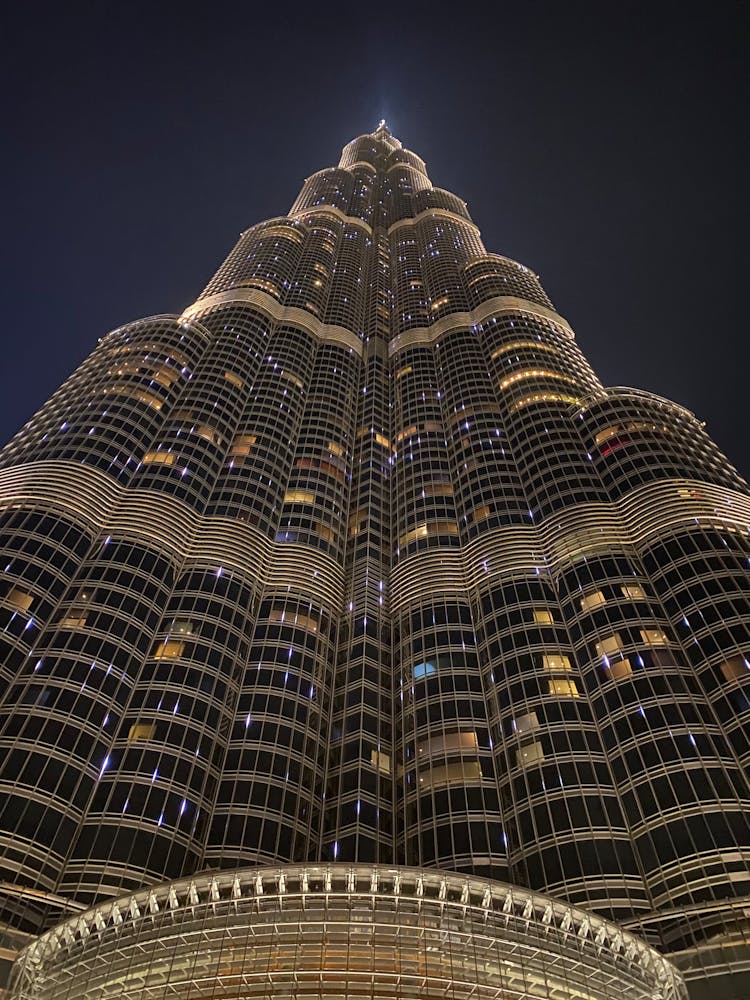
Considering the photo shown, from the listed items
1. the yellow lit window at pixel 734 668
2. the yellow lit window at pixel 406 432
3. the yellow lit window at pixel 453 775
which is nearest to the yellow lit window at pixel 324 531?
the yellow lit window at pixel 406 432

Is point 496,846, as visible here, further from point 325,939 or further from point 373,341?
point 373,341

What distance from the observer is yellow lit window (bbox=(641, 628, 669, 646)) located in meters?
58.2

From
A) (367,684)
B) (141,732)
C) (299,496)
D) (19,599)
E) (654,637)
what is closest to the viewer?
(141,732)

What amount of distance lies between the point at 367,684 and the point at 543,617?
14634mm

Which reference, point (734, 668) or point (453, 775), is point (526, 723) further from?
point (734, 668)

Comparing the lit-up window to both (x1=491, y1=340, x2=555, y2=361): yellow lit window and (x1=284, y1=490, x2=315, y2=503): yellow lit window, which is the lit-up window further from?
(x1=491, y1=340, x2=555, y2=361): yellow lit window

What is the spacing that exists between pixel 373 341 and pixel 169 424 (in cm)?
4497

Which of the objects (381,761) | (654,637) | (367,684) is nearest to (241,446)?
(367,684)

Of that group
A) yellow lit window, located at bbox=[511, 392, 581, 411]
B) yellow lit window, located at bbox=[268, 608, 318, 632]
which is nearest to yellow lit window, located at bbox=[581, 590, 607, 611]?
yellow lit window, located at bbox=[268, 608, 318, 632]

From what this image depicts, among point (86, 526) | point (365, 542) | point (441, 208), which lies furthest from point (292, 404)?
point (441, 208)

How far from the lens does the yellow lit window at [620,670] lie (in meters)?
56.9

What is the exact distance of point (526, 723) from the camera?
5700 centimetres

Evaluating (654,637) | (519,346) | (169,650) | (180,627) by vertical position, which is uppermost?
(519,346)

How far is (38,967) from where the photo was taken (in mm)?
33062
